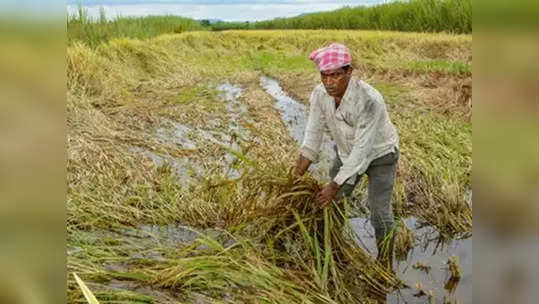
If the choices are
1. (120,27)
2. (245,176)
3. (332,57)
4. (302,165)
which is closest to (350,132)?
(302,165)

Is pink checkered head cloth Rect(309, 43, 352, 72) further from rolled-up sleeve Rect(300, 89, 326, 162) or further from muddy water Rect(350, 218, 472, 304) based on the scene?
muddy water Rect(350, 218, 472, 304)

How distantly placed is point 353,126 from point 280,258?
2.35 feet

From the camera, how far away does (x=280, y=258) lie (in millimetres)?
2367

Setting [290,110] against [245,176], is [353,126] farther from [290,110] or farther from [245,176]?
[290,110]

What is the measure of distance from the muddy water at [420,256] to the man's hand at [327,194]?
38 centimetres

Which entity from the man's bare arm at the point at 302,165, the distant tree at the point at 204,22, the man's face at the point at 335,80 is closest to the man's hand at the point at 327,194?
the man's bare arm at the point at 302,165

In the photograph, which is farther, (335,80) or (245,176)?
(245,176)

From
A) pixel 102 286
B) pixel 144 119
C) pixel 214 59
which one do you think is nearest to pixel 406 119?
pixel 214 59

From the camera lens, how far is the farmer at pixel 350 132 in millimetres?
1945

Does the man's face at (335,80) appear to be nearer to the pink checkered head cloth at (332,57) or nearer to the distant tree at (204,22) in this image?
the pink checkered head cloth at (332,57)

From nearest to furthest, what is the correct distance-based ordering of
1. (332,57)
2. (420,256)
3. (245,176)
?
1. (332,57)
2. (245,176)
3. (420,256)
